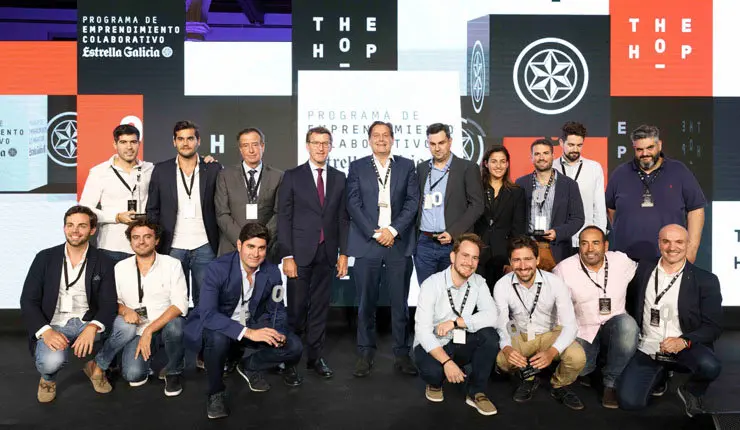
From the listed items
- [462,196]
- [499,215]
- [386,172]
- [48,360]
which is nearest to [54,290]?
[48,360]

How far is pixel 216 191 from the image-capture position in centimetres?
407

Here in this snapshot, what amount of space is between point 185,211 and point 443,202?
5.34 ft

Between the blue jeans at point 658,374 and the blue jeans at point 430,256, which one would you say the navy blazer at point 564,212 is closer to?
the blue jeans at point 430,256

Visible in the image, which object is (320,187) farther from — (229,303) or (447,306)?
(447,306)

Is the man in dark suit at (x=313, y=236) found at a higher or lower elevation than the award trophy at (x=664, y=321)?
higher

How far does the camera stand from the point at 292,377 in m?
3.76

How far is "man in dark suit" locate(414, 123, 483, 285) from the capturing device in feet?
13.0

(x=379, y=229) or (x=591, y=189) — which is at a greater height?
(x=591, y=189)

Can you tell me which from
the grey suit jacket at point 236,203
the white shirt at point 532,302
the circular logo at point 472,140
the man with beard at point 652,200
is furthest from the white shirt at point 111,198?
the man with beard at point 652,200

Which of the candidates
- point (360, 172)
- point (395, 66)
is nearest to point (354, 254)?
point (360, 172)

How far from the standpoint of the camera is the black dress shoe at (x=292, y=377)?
3.74m

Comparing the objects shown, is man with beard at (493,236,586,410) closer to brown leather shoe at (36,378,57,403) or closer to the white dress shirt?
the white dress shirt

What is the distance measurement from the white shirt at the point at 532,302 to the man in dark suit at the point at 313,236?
0.98m

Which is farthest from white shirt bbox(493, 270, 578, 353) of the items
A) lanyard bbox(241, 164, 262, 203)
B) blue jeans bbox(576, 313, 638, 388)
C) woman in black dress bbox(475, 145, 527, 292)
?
lanyard bbox(241, 164, 262, 203)
